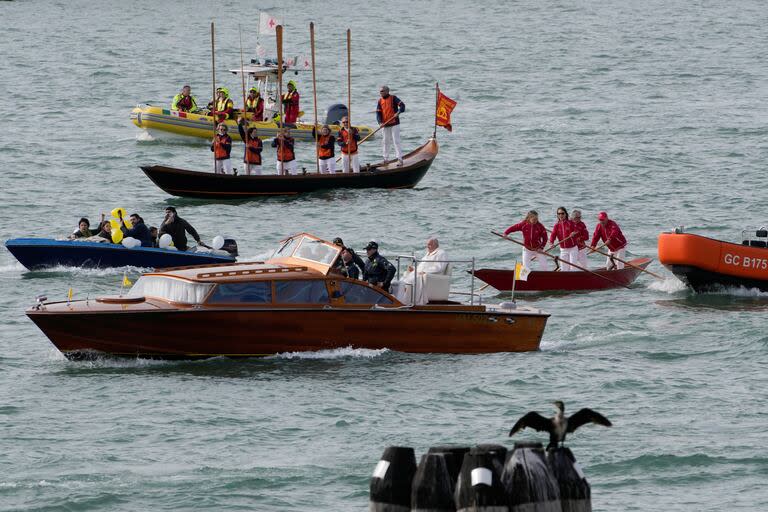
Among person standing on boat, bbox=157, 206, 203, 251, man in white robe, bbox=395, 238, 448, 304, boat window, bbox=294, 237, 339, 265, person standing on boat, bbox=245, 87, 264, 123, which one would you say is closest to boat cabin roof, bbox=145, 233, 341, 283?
boat window, bbox=294, 237, 339, 265

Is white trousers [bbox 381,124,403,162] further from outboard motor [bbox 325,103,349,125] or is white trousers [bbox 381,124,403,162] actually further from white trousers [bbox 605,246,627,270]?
white trousers [bbox 605,246,627,270]

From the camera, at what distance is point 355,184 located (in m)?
38.6

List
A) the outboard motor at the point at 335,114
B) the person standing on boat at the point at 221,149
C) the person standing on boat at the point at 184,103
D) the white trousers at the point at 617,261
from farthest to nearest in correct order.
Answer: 1. the outboard motor at the point at 335,114
2. the person standing on boat at the point at 184,103
3. the person standing on boat at the point at 221,149
4. the white trousers at the point at 617,261

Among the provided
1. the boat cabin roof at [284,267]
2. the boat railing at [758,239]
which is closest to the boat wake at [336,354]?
the boat cabin roof at [284,267]

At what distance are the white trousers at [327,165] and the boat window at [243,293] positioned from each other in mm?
16812

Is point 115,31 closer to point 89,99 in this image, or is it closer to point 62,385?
point 89,99

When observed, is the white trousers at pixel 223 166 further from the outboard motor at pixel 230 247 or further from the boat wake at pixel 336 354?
the boat wake at pixel 336 354

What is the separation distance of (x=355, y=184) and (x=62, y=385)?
18.4m

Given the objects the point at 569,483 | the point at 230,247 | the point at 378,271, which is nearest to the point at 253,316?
the point at 378,271

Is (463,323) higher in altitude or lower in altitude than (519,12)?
lower

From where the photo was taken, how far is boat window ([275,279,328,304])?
21.5m

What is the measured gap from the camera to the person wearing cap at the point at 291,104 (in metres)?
44.4

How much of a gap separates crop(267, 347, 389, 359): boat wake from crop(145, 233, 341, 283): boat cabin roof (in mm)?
1234

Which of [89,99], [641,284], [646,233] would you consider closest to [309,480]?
[641,284]
